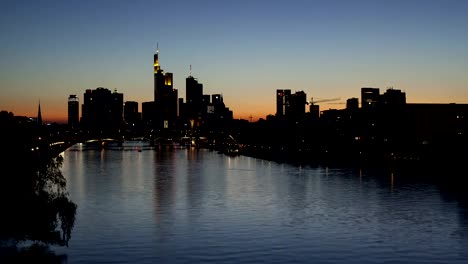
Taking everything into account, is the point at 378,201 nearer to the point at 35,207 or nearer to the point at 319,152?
the point at 35,207

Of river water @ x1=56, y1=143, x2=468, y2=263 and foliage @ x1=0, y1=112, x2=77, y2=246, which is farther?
river water @ x1=56, y1=143, x2=468, y2=263

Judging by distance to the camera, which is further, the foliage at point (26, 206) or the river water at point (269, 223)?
the river water at point (269, 223)

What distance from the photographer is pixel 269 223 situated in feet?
169

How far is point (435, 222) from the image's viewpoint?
171ft

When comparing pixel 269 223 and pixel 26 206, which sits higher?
pixel 26 206

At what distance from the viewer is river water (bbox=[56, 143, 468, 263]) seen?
38.5m

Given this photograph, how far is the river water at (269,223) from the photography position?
38469 millimetres

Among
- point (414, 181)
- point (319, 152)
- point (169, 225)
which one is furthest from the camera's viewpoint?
point (319, 152)

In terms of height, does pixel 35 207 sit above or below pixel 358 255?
above

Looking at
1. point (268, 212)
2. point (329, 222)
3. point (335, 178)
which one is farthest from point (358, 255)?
point (335, 178)

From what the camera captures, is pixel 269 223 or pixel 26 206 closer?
pixel 26 206

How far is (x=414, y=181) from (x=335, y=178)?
13.4 metres

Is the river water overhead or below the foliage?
below

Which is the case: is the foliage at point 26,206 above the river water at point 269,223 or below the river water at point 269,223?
above
